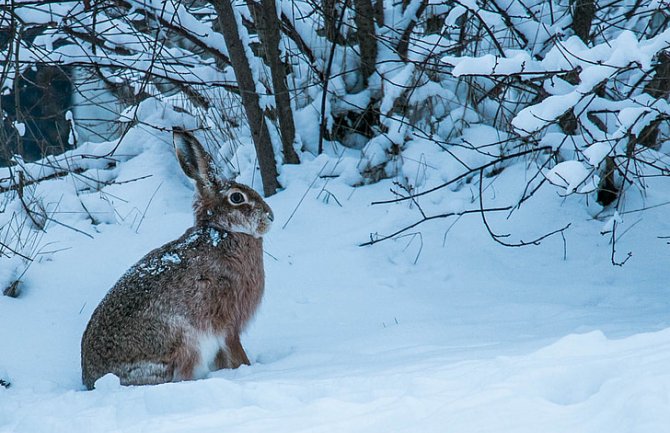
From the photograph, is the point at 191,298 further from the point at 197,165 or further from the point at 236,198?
the point at 197,165

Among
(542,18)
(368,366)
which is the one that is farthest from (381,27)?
(368,366)

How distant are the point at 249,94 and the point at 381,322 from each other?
2287 millimetres

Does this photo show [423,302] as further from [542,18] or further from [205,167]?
[542,18]

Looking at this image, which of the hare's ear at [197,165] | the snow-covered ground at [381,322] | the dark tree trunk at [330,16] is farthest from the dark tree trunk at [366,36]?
the hare's ear at [197,165]

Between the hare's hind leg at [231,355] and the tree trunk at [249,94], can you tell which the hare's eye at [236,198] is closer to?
the hare's hind leg at [231,355]

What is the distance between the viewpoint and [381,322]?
4.98 m

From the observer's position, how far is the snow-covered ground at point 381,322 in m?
2.52

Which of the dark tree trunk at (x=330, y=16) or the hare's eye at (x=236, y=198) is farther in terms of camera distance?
the dark tree trunk at (x=330, y=16)

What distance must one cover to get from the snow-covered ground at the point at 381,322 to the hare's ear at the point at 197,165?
2.76 feet

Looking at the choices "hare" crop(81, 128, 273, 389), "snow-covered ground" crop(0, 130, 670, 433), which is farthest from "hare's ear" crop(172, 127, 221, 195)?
"snow-covered ground" crop(0, 130, 670, 433)

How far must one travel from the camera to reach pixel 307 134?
726cm

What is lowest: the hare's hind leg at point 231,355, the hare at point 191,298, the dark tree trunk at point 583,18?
the hare's hind leg at point 231,355

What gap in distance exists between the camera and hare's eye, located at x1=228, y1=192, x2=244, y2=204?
15.1 ft

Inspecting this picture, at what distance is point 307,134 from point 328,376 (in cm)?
407
